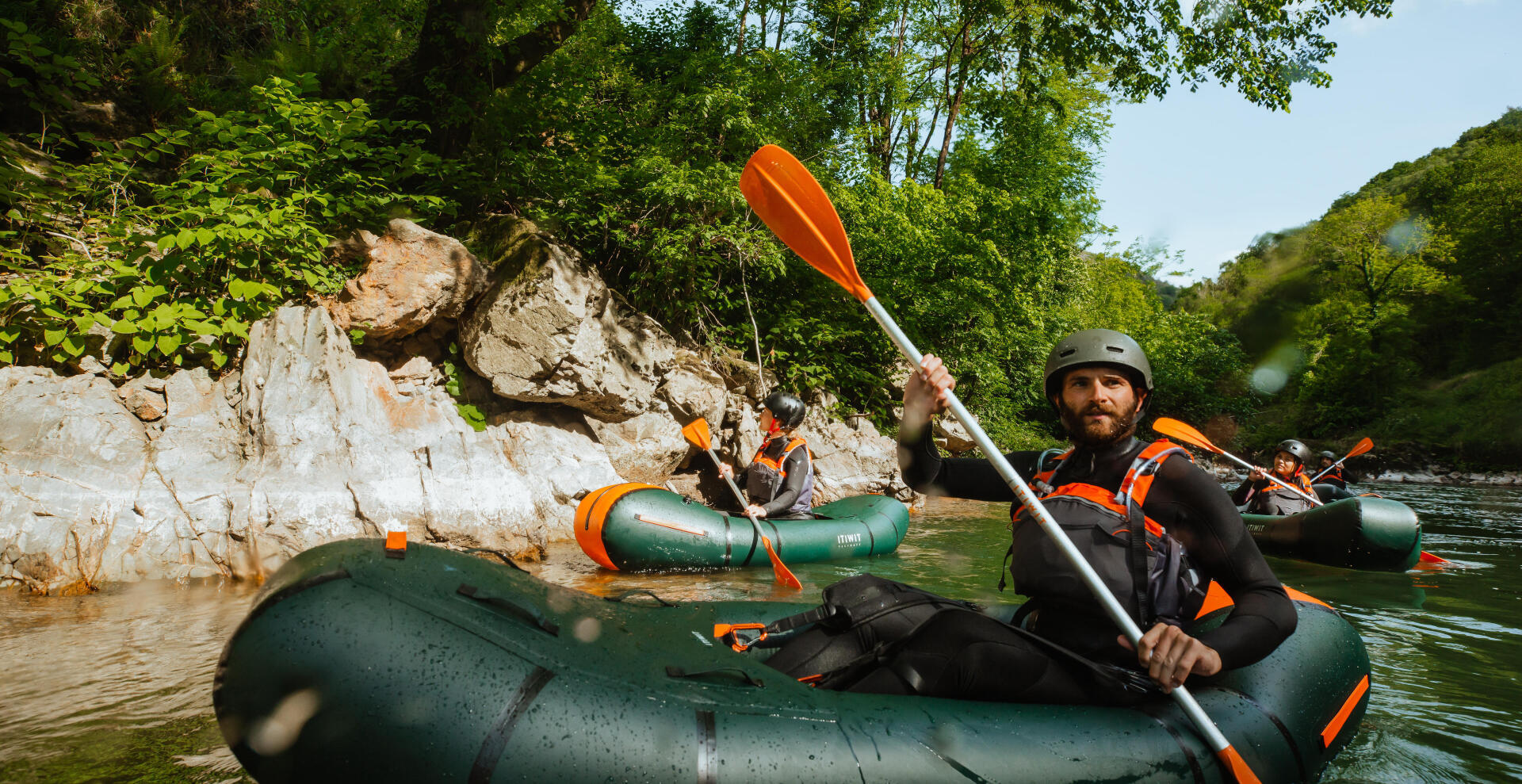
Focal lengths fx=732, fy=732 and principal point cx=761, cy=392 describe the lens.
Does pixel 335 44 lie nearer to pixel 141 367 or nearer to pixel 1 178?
pixel 1 178

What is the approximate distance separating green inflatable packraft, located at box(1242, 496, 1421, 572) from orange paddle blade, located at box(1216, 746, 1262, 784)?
5362 millimetres

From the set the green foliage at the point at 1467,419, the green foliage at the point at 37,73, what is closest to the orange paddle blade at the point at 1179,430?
the green foliage at the point at 37,73

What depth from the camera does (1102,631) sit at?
212 cm

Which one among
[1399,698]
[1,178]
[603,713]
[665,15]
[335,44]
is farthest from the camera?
[665,15]

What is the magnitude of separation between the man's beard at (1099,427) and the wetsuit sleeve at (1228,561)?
0.17 m

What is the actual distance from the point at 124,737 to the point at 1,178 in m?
5.03

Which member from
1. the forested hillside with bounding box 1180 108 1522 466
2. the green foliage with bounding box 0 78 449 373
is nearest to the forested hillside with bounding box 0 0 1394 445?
the green foliage with bounding box 0 78 449 373

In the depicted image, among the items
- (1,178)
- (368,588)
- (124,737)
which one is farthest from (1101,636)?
(1,178)

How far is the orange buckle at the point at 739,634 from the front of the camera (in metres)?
2.50

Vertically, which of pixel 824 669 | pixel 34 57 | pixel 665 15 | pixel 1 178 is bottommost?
pixel 824 669

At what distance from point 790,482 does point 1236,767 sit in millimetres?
4589

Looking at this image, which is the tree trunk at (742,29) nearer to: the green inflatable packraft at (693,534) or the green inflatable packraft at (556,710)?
the green inflatable packraft at (693,534)

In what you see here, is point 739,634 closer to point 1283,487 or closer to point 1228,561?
point 1228,561

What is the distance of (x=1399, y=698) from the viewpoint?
3.34 metres
